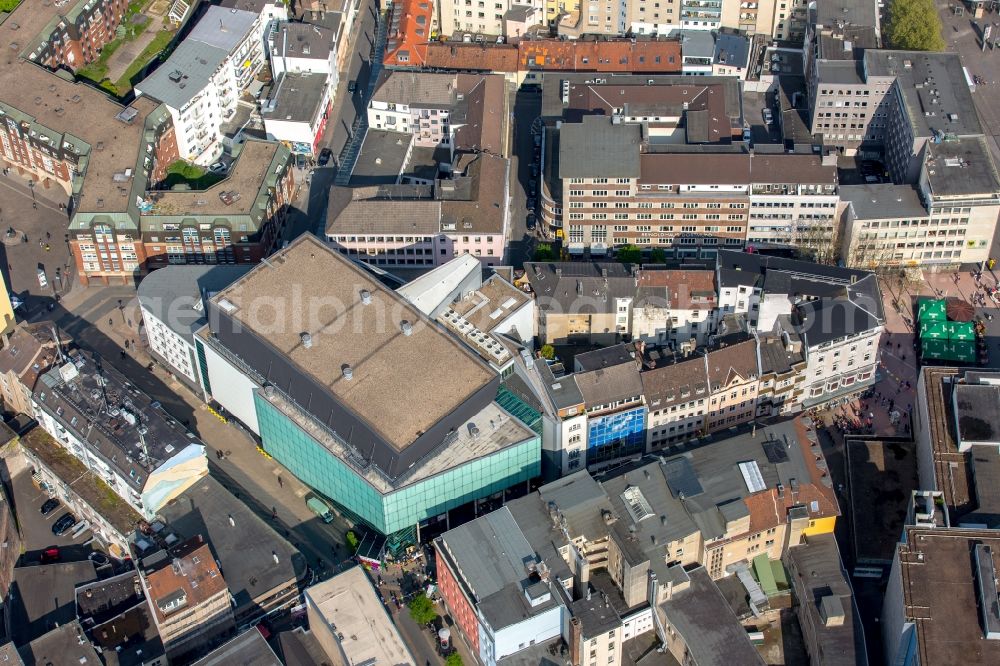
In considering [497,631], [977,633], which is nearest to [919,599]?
[977,633]

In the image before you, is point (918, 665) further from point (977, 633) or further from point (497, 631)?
point (497, 631)

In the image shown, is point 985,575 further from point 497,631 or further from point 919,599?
point 497,631

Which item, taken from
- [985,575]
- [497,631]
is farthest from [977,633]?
[497,631]

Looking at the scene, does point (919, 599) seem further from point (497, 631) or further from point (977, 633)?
point (497, 631)
